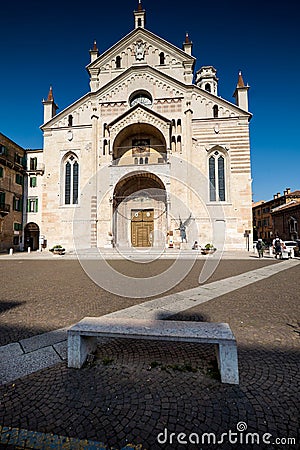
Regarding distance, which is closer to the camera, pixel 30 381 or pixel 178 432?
pixel 178 432

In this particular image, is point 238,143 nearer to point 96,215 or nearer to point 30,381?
point 96,215

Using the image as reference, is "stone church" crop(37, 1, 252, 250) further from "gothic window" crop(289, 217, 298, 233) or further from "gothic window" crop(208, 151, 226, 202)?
"gothic window" crop(289, 217, 298, 233)

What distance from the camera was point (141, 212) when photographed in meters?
27.1

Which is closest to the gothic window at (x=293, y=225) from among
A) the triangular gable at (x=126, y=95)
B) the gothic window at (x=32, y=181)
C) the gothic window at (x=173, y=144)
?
the triangular gable at (x=126, y=95)

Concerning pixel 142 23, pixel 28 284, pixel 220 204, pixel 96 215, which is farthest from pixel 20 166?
pixel 28 284

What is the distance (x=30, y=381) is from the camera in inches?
113

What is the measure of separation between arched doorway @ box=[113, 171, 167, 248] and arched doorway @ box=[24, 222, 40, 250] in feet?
43.4

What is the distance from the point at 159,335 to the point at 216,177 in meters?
24.1

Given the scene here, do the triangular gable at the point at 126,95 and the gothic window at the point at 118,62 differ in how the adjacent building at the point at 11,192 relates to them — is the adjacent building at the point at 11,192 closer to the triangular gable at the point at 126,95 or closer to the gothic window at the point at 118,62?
the triangular gable at the point at 126,95

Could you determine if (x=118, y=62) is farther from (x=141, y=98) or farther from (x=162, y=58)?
(x=141, y=98)

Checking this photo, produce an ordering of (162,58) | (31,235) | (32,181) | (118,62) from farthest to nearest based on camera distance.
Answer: (31,235) < (32,181) < (118,62) < (162,58)

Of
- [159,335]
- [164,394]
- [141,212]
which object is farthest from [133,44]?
[164,394]

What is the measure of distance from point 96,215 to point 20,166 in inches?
582

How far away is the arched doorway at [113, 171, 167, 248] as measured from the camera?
85.9 feet
